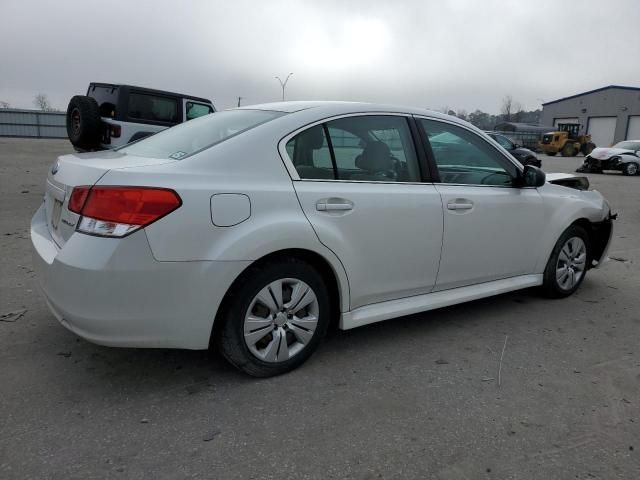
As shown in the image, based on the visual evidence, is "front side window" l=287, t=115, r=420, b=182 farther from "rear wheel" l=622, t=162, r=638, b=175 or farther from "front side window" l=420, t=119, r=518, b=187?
"rear wheel" l=622, t=162, r=638, b=175

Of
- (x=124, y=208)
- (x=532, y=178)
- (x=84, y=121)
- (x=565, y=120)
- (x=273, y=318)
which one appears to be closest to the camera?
(x=124, y=208)

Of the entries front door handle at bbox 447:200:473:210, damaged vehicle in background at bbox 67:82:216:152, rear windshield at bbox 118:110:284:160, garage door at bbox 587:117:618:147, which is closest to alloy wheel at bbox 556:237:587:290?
front door handle at bbox 447:200:473:210

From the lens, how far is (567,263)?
4.56 m

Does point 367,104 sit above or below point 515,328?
above

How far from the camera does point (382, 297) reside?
3367 mm

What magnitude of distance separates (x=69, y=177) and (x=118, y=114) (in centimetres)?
733

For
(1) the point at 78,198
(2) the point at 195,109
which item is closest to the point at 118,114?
(2) the point at 195,109

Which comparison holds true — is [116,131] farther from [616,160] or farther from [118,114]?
[616,160]

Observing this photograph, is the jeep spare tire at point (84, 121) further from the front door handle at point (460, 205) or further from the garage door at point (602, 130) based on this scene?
the garage door at point (602, 130)

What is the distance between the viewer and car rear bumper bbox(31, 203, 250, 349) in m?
2.43

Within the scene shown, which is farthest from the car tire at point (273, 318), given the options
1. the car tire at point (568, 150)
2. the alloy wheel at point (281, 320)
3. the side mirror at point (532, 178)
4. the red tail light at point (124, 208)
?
the car tire at point (568, 150)

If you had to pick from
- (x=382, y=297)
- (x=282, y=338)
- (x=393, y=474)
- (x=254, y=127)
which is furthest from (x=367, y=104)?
(x=393, y=474)

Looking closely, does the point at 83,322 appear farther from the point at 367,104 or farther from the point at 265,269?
the point at 367,104

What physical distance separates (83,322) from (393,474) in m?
1.58
